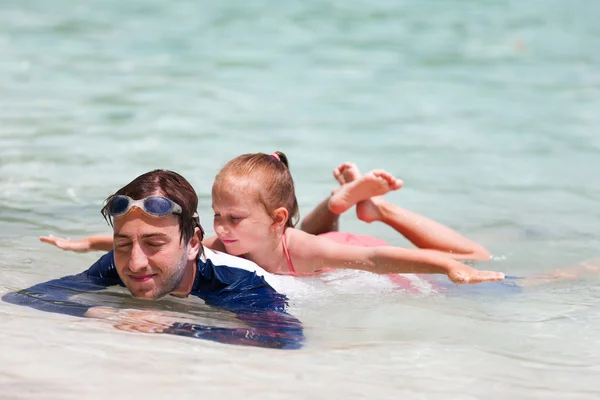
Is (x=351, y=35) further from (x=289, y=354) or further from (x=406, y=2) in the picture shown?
(x=289, y=354)

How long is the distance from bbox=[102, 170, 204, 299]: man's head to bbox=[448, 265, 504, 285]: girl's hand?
43.5 inches

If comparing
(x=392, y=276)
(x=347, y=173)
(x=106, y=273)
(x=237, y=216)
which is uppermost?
(x=347, y=173)

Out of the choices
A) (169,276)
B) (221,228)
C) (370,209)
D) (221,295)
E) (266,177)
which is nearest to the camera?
(169,276)

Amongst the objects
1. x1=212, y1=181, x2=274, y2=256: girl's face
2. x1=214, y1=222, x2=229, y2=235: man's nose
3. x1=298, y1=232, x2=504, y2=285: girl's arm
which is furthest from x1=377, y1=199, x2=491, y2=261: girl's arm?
x1=214, y1=222, x2=229, y2=235: man's nose

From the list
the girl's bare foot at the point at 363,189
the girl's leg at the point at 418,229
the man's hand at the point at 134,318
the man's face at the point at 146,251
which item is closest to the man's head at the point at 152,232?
the man's face at the point at 146,251

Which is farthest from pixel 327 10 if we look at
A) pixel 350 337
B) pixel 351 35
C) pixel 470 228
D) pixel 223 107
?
pixel 350 337

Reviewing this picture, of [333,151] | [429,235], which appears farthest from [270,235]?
[333,151]

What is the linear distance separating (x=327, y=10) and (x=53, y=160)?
754 cm

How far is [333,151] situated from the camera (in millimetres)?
8211

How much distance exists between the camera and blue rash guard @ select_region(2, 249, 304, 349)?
3.61 meters

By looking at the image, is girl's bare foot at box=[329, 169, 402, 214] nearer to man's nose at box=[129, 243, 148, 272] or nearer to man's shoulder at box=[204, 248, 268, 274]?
man's shoulder at box=[204, 248, 268, 274]

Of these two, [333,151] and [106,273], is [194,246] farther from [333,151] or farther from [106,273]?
[333,151]

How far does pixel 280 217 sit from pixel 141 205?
976 millimetres

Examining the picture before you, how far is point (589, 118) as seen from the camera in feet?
30.8
